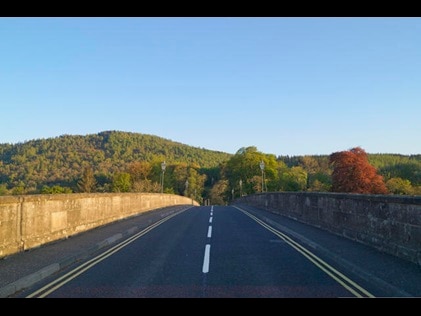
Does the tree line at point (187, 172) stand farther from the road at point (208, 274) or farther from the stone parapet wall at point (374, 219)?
the road at point (208, 274)

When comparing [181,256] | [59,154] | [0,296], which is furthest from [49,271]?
[59,154]

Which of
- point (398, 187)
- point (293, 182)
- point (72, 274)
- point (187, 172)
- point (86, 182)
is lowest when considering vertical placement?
point (72, 274)

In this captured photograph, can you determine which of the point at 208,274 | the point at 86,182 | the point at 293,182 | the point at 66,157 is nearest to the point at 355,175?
the point at 293,182

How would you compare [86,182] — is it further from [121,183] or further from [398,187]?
[398,187]

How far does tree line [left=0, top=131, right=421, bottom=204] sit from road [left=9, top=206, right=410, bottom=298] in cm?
4994

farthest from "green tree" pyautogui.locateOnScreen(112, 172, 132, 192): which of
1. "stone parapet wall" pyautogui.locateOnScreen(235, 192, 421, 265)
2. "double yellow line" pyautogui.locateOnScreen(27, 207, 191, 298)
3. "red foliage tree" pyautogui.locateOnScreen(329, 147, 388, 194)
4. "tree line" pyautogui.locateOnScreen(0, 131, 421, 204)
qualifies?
"double yellow line" pyautogui.locateOnScreen(27, 207, 191, 298)

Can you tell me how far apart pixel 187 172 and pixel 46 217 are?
420ft

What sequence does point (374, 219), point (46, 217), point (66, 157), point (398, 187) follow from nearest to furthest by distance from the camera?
point (374, 219)
point (46, 217)
point (398, 187)
point (66, 157)

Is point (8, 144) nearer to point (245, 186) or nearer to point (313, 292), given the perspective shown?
point (245, 186)

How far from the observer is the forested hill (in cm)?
10405

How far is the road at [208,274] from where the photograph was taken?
638 centimetres

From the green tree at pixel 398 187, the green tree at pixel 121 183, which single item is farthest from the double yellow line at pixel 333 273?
the green tree at pixel 121 183

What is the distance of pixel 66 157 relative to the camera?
13462 centimetres
